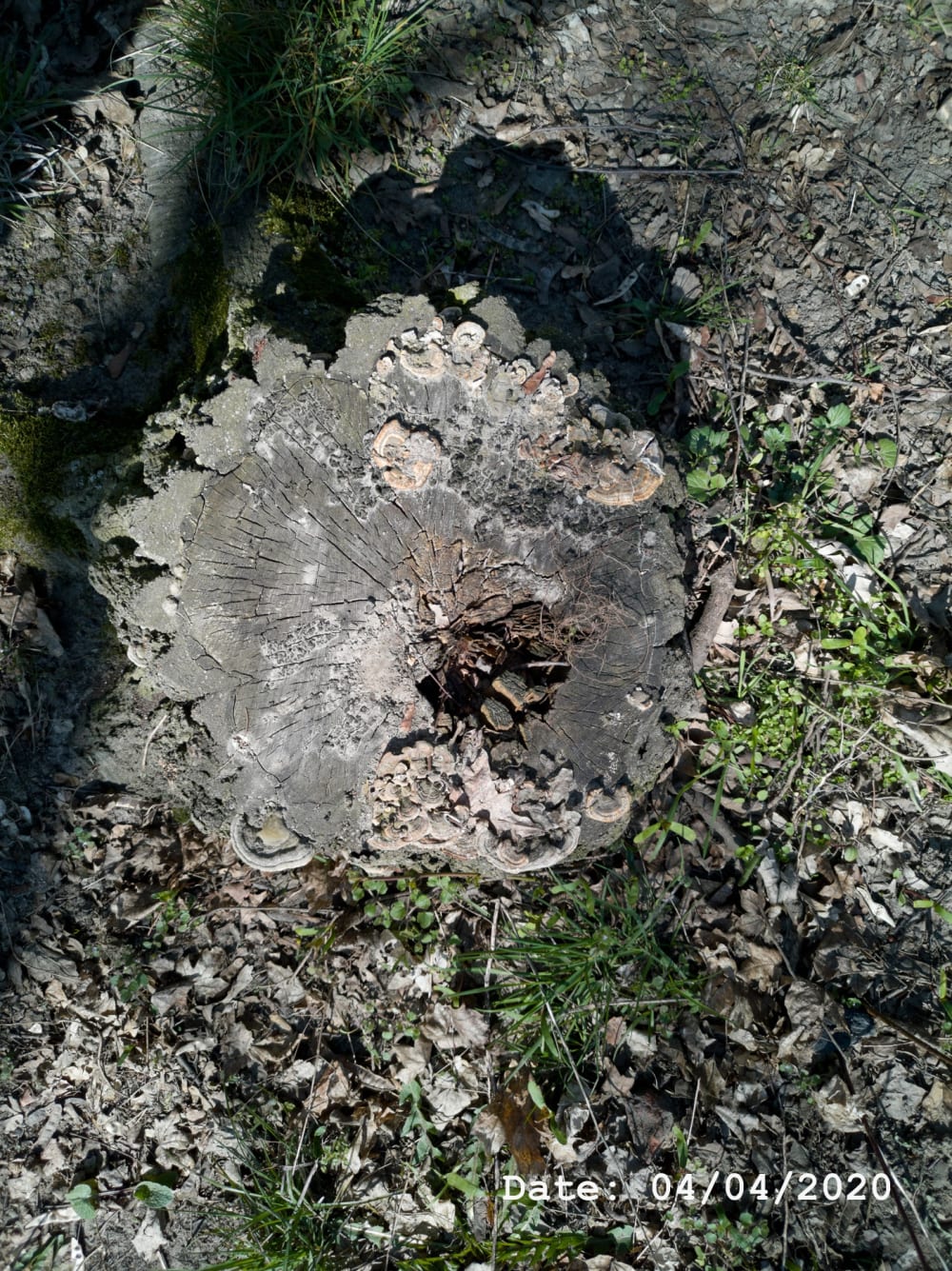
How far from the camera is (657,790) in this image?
335 cm

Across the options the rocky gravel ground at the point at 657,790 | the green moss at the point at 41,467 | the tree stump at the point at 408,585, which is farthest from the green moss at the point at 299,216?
the green moss at the point at 41,467

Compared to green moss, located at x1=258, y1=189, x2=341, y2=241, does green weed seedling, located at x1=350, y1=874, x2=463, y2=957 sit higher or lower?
lower

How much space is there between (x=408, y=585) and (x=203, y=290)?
5.31 ft

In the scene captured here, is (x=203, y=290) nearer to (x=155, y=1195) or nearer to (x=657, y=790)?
(x=657, y=790)

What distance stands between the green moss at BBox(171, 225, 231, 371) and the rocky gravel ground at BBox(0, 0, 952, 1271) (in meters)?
0.02

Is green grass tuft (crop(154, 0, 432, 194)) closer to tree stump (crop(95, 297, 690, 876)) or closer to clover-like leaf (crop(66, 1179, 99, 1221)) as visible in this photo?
tree stump (crop(95, 297, 690, 876))

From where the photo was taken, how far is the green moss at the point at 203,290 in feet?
10.3

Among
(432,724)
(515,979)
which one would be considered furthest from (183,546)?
(515,979)

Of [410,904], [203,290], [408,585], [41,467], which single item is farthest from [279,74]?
[410,904]

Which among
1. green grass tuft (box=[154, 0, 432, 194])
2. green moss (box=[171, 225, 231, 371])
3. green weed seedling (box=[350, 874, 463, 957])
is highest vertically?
green grass tuft (box=[154, 0, 432, 194])

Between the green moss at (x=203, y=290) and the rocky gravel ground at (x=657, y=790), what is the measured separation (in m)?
0.02

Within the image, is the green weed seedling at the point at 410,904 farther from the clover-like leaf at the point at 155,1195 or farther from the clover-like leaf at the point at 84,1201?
the clover-like leaf at the point at 84,1201

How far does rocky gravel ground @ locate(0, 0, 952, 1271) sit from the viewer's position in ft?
9.88

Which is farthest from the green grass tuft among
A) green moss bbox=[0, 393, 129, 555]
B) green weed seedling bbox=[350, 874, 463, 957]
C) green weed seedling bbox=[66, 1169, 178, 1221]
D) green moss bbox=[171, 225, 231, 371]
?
green weed seedling bbox=[66, 1169, 178, 1221]
